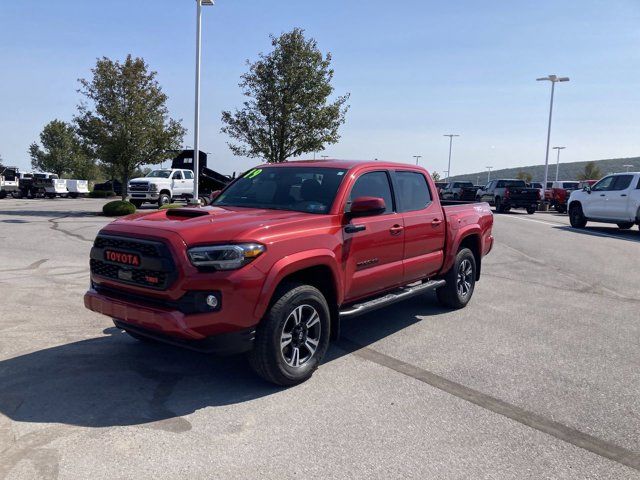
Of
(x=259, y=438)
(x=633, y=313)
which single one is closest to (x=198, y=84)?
(x=633, y=313)

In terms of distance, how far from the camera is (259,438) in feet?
11.3

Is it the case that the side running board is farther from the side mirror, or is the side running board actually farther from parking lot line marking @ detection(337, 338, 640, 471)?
the side mirror

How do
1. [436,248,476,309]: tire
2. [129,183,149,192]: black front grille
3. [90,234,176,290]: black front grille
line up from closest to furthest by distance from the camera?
[90,234,176,290]: black front grille < [436,248,476,309]: tire < [129,183,149,192]: black front grille

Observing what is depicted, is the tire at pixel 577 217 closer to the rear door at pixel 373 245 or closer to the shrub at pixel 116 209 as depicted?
the rear door at pixel 373 245

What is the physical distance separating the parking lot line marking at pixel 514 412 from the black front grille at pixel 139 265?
7.06 feet

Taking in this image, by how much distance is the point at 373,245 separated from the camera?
5125 mm

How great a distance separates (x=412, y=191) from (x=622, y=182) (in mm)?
15747

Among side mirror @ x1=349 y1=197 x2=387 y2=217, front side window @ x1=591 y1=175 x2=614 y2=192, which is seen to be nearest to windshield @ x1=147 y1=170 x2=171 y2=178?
front side window @ x1=591 y1=175 x2=614 y2=192

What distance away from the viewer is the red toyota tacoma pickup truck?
3.84 meters

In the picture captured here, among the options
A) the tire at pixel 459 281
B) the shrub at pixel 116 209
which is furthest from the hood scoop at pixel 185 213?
the shrub at pixel 116 209

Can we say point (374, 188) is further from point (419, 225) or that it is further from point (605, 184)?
point (605, 184)

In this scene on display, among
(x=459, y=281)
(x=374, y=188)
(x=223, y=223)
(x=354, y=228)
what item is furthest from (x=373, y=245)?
(x=459, y=281)

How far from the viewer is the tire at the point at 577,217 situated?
66.8 ft

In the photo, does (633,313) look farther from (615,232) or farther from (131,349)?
(615,232)
